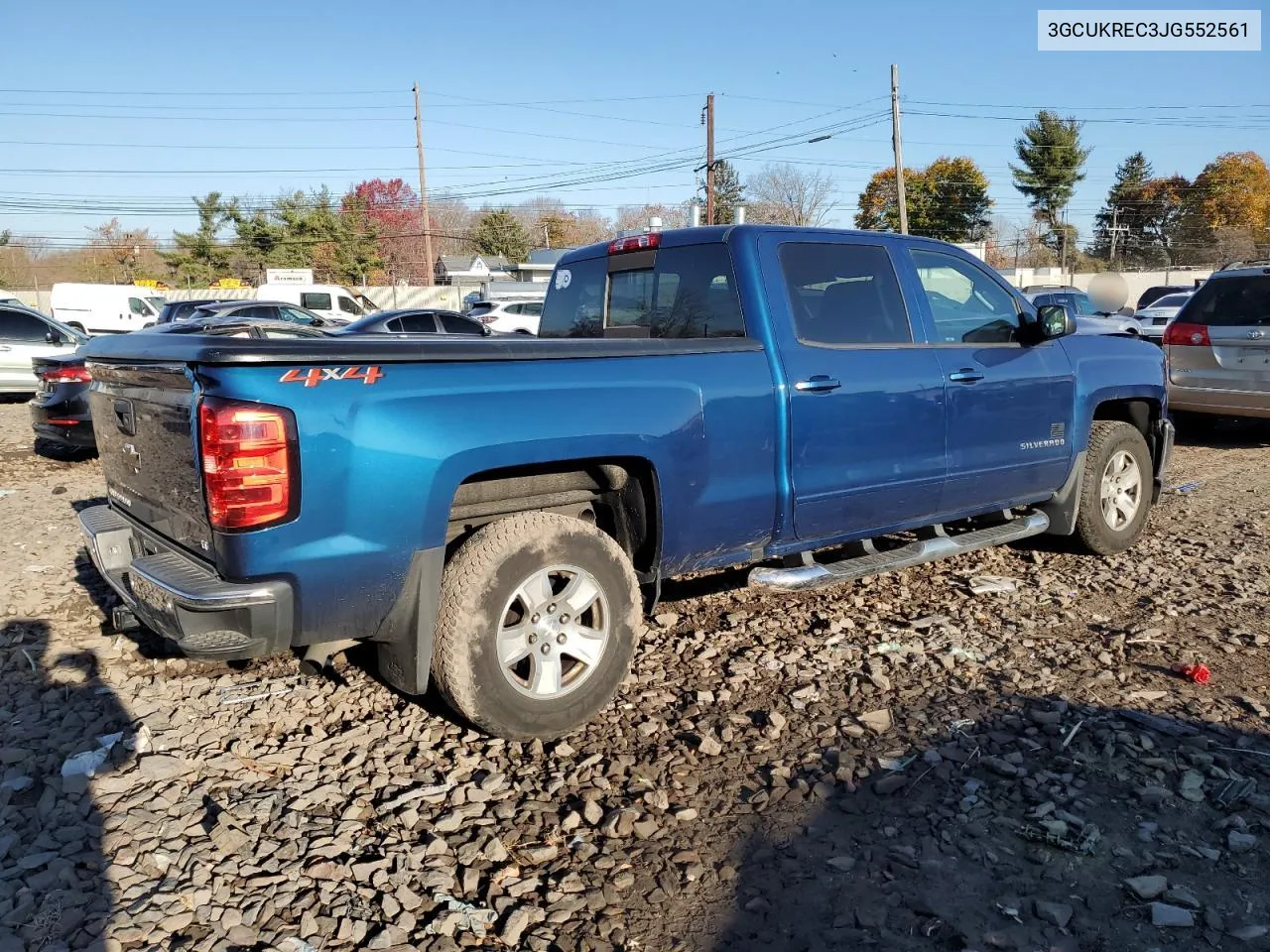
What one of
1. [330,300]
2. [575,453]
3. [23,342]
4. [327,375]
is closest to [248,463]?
[327,375]

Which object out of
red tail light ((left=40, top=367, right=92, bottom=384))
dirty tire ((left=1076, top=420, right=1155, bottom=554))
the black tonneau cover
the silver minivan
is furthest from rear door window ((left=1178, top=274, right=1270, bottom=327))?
red tail light ((left=40, top=367, right=92, bottom=384))

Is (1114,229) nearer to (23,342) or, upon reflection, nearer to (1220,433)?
(1220,433)

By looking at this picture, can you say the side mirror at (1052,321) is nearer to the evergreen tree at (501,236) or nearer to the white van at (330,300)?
the white van at (330,300)

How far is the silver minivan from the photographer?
9008 millimetres

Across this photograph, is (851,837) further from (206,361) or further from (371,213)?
(371,213)

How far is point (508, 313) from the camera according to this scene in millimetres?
25297

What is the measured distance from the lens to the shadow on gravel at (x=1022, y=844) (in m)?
2.44

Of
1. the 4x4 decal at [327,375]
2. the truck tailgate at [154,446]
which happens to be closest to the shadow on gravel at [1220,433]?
the 4x4 decal at [327,375]

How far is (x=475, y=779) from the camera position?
10.7 feet

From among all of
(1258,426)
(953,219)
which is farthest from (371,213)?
(1258,426)

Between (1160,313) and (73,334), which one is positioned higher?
(73,334)

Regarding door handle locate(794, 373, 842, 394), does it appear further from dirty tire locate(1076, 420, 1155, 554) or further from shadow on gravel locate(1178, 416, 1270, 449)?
shadow on gravel locate(1178, 416, 1270, 449)

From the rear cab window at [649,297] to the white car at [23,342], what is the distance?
1110 centimetres

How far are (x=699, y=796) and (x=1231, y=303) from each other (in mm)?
8903
